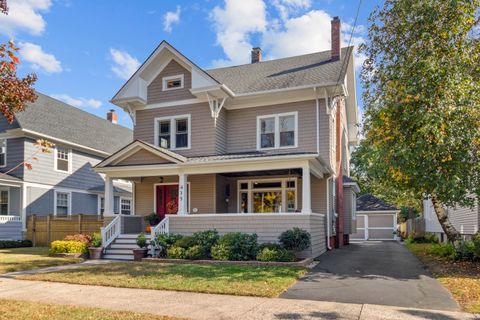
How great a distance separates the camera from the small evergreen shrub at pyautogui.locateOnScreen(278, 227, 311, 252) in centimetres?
1299

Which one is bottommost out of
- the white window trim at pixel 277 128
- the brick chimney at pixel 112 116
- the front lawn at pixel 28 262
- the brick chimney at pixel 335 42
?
the front lawn at pixel 28 262

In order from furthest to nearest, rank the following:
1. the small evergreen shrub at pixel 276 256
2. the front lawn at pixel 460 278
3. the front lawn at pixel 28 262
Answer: the small evergreen shrub at pixel 276 256 < the front lawn at pixel 28 262 < the front lawn at pixel 460 278

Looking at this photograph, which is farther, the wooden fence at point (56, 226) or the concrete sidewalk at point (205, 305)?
the wooden fence at point (56, 226)

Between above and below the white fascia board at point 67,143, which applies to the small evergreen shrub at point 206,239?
below

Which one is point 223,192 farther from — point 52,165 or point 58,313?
point 52,165

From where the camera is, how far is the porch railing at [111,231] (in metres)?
15.6

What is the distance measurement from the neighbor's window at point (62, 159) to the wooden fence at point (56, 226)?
343 centimetres

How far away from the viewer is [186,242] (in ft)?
45.6

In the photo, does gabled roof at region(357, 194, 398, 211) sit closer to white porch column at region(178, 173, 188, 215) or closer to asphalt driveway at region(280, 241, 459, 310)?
asphalt driveway at region(280, 241, 459, 310)

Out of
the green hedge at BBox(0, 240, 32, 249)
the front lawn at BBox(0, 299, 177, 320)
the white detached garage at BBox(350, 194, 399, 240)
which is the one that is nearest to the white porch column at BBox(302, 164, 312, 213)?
the front lawn at BBox(0, 299, 177, 320)

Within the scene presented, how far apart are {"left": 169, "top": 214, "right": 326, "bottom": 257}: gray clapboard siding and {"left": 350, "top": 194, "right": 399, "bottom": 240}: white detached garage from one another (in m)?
16.0

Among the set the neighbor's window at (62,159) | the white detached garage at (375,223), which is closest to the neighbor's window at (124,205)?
the neighbor's window at (62,159)

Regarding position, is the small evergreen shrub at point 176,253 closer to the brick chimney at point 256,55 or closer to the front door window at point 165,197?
the front door window at point 165,197

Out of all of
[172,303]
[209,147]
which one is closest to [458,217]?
→ [209,147]
